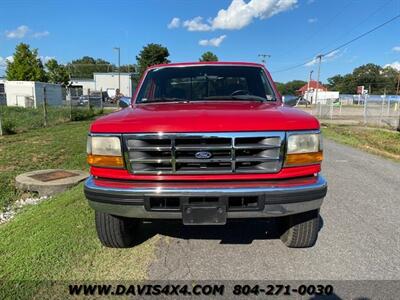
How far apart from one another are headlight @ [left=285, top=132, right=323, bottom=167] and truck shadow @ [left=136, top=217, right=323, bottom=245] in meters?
1.00

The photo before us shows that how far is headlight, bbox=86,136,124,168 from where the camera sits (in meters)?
3.08

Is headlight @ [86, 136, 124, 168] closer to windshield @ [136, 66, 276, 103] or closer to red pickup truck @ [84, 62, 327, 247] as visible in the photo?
red pickup truck @ [84, 62, 327, 247]

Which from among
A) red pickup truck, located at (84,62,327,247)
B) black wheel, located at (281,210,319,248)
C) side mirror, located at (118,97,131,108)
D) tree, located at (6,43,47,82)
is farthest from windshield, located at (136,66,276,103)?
tree, located at (6,43,47,82)

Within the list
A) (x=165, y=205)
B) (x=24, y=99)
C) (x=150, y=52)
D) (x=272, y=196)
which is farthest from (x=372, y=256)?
(x=150, y=52)

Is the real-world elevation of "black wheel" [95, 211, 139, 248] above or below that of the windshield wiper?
below

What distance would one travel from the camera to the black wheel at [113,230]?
3447mm

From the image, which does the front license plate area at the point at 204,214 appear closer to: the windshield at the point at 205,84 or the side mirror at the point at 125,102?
the windshield at the point at 205,84

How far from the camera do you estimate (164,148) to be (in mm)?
2990

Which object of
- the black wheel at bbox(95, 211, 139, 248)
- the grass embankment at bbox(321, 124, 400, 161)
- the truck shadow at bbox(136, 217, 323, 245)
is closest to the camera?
the black wheel at bbox(95, 211, 139, 248)

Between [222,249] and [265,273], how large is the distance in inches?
24.0

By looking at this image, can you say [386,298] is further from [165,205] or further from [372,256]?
[165,205]

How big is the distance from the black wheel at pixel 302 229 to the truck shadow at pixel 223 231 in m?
0.22

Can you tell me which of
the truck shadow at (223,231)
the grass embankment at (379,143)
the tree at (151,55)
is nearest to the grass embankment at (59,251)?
the truck shadow at (223,231)

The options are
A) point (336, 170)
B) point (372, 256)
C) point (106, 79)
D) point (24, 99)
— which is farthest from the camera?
point (106, 79)
